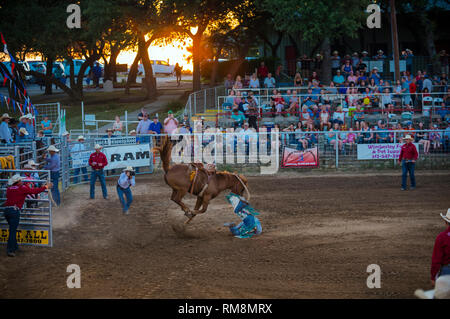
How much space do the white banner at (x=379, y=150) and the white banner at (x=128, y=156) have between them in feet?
27.6

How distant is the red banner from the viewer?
69.3 feet

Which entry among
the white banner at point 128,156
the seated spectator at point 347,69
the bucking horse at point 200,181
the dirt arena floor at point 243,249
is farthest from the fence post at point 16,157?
the seated spectator at point 347,69

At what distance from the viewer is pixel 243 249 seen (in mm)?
11016

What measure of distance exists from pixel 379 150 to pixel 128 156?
32.3ft

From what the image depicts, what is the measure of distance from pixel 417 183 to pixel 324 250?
9.07 meters

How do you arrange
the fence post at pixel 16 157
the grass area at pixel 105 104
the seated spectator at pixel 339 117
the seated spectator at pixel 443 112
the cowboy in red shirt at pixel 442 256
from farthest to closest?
the grass area at pixel 105 104, the seated spectator at pixel 443 112, the seated spectator at pixel 339 117, the fence post at pixel 16 157, the cowboy in red shirt at pixel 442 256

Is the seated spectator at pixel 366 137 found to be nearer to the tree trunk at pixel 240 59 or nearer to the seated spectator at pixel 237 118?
the seated spectator at pixel 237 118

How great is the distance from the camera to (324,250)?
10.7 metres

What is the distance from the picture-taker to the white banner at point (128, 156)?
20.5m

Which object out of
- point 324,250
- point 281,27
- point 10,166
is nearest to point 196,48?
point 281,27

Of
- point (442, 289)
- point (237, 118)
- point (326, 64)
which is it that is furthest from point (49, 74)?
point (442, 289)

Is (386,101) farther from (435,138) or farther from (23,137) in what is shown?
(23,137)

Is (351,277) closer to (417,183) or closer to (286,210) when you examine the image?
(286,210)

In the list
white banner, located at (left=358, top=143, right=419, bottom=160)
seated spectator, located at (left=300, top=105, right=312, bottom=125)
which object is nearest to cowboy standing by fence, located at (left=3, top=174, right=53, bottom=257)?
white banner, located at (left=358, top=143, right=419, bottom=160)
